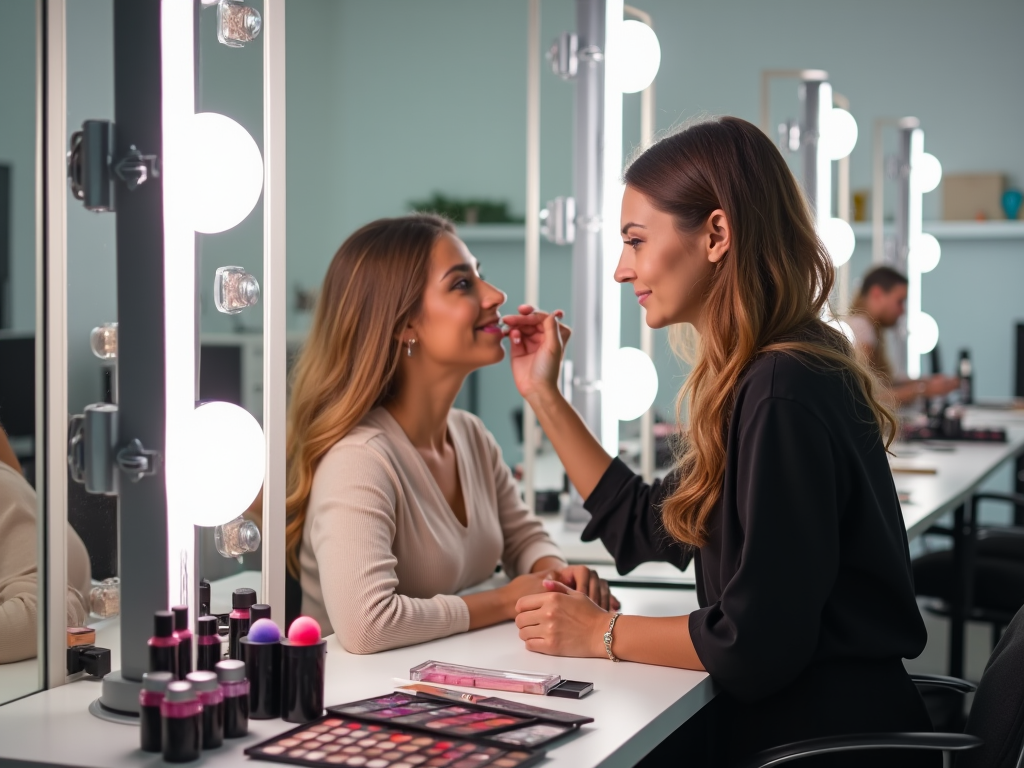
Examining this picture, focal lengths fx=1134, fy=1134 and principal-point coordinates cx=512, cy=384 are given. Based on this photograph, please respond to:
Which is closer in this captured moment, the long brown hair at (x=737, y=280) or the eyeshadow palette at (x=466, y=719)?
the eyeshadow palette at (x=466, y=719)

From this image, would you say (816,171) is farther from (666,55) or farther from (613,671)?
(666,55)

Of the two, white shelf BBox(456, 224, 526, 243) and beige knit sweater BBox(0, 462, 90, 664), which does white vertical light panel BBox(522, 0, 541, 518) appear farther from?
white shelf BBox(456, 224, 526, 243)

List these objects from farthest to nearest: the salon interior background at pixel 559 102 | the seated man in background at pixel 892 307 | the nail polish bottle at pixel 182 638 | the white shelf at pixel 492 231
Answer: the white shelf at pixel 492 231, the salon interior background at pixel 559 102, the seated man in background at pixel 892 307, the nail polish bottle at pixel 182 638

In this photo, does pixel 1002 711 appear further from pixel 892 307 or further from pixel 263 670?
pixel 892 307

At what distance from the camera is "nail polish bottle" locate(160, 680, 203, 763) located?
1158 millimetres

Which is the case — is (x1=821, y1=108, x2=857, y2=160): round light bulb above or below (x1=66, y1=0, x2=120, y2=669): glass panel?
above

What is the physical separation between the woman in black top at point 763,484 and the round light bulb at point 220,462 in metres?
0.48

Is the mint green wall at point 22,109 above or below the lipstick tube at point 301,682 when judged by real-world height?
above

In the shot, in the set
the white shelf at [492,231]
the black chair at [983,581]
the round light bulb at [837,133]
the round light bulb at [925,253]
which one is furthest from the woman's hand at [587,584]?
the white shelf at [492,231]

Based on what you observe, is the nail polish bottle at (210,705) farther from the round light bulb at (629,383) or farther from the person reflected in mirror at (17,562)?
the round light bulb at (629,383)

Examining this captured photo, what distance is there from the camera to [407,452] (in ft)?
6.35

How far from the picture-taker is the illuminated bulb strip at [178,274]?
4.22 ft

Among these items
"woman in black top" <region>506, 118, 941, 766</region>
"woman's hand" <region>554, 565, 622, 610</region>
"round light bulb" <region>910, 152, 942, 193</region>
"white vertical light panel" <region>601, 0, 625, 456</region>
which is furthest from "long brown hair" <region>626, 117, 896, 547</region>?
"round light bulb" <region>910, 152, 942, 193</region>

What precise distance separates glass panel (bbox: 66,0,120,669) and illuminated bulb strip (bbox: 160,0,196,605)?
0.15 meters
